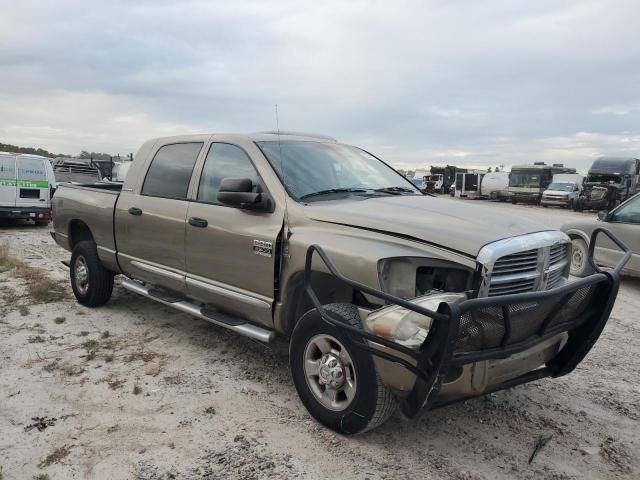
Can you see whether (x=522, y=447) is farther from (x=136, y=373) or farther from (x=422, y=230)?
(x=136, y=373)

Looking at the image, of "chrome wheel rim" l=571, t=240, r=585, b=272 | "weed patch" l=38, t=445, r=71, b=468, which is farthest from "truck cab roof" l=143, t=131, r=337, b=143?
"chrome wheel rim" l=571, t=240, r=585, b=272

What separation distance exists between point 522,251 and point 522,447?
4.10 feet

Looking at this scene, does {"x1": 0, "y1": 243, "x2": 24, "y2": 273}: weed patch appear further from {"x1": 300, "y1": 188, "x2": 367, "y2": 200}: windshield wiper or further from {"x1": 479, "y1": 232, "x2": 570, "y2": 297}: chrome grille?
{"x1": 479, "y1": 232, "x2": 570, "y2": 297}: chrome grille

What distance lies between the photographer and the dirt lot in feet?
9.91

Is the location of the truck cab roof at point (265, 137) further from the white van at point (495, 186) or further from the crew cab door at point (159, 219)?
the white van at point (495, 186)

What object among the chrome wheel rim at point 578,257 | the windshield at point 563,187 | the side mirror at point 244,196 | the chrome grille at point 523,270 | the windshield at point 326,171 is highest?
the windshield at point 326,171

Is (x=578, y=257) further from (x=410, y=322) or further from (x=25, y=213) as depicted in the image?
(x=25, y=213)

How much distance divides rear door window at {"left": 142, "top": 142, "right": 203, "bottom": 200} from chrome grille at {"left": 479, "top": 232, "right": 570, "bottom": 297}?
287 centimetres

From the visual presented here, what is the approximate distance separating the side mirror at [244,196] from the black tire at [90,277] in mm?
2721

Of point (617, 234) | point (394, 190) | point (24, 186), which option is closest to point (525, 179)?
point (617, 234)

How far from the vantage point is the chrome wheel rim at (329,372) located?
3227mm

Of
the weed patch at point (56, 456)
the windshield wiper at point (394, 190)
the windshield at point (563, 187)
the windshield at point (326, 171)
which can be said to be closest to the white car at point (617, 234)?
the windshield wiper at point (394, 190)

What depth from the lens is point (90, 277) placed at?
5.93 m

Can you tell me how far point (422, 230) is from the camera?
3164 mm
